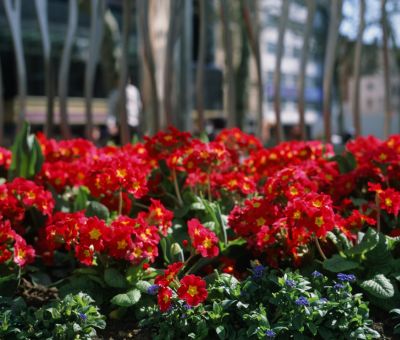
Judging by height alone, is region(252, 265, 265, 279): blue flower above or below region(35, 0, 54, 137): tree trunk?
below

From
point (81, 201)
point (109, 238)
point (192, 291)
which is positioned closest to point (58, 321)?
point (109, 238)

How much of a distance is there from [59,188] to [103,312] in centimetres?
87

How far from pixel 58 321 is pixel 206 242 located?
1.85 feet

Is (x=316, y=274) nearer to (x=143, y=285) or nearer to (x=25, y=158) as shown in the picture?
(x=143, y=285)

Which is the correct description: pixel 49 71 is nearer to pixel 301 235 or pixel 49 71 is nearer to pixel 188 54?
pixel 188 54

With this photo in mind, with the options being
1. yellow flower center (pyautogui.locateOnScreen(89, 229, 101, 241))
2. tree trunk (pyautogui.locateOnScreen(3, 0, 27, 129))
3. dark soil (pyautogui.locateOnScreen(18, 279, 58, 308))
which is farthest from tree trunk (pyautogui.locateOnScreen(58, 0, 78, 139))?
yellow flower center (pyautogui.locateOnScreen(89, 229, 101, 241))

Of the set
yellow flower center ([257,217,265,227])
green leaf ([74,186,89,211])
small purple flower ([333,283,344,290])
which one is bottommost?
small purple flower ([333,283,344,290])

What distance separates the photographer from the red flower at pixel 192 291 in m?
1.98

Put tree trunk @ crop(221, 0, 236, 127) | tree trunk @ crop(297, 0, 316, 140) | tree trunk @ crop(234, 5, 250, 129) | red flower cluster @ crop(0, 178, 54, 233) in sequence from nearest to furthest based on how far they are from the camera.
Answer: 1. red flower cluster @ crop(0, 178, 54, 233)
2. tree trunk @ crop(221, 0, 236, 127)
3. tree trunk @ crop(297, 0, 316, 140)
4. tree trunk @ crop(234, 5, 250, 129)

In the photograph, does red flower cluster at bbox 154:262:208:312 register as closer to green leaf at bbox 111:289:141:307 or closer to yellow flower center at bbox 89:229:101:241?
green leaf at bbox 111:289:141:307

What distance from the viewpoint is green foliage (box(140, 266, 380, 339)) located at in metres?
1.89

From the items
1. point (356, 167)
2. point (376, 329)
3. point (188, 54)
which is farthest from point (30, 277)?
point (188, 54)

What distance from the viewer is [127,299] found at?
208 centimetres

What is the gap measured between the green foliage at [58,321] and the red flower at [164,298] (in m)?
0.19
